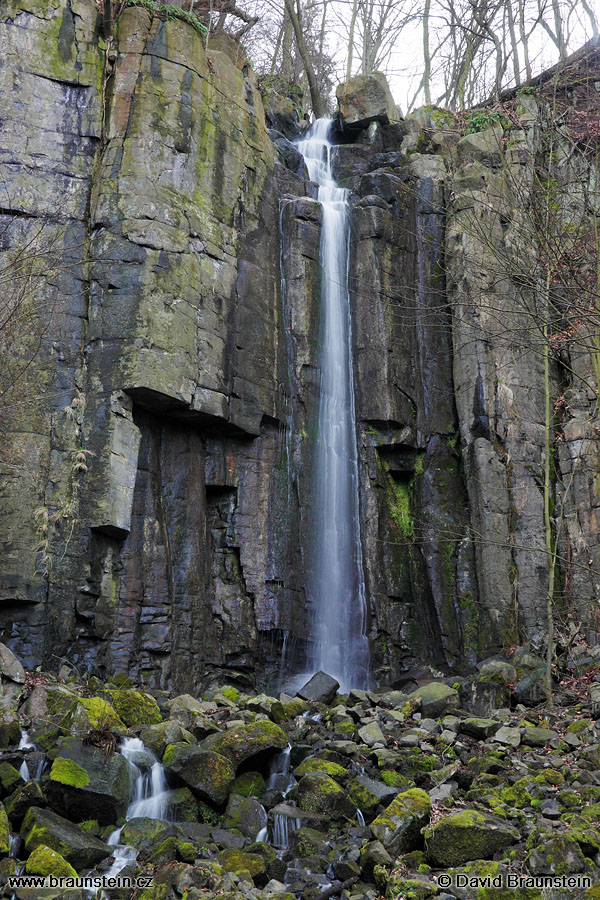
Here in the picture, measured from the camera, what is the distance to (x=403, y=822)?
7125 millimetres

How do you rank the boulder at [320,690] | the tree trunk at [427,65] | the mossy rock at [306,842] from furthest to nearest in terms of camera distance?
the tree trunk at [427,65], the boulder at [320,690], the mossy rock at [306,842]

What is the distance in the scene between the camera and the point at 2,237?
12.1 m

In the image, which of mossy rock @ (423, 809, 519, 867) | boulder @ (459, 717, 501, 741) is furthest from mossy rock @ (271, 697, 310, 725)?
mossy rock @ (423, 809, 519, 867)

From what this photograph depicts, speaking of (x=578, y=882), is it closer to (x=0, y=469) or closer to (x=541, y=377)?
(x=0, y=469)

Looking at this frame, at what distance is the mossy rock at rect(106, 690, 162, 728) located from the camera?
898 centimetres

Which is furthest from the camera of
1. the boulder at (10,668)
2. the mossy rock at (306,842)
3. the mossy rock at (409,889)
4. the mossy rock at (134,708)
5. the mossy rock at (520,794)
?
the boulder at (10,668)

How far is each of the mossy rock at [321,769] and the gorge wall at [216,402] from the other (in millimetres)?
3829

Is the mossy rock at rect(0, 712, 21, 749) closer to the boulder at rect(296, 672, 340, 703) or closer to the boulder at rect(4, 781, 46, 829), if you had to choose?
the boulder at rect(4, 781, 46, 829)

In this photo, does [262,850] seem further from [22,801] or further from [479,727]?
[479,727]

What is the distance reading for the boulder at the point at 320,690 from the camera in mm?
11188

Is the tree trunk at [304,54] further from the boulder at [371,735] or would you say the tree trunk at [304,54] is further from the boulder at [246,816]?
the boulder at [246,816]

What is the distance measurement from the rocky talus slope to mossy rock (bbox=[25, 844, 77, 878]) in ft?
0.05

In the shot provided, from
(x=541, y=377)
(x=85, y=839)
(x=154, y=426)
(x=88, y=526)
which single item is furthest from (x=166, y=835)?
(x=541, y=377)

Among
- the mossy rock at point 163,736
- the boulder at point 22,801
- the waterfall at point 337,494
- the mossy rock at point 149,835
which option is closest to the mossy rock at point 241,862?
the mossy rock at point 149,835
